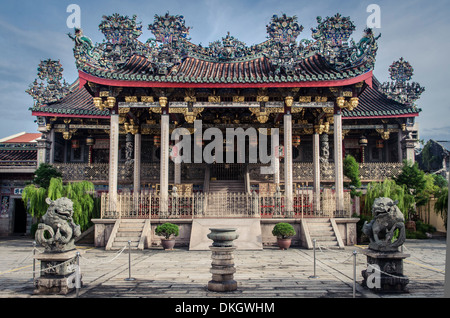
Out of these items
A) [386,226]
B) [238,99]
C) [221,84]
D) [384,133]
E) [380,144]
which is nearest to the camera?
[386,226]

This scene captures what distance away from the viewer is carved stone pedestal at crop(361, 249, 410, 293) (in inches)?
257

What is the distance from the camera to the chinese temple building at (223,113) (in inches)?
549

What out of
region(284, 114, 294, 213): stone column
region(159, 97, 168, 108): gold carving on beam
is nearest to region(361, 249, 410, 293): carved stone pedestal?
region(284, 114, 294, 213): stone column

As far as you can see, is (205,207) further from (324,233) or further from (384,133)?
(384,133)

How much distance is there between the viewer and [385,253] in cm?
670

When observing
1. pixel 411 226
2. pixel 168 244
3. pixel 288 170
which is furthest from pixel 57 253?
pixel 411 226

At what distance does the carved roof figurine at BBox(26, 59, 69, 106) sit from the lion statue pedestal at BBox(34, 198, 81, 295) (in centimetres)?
1415

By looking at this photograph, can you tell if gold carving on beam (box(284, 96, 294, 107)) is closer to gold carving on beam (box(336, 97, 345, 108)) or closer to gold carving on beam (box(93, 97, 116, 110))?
gold carving on beam (box(336, 97, 345, 108))

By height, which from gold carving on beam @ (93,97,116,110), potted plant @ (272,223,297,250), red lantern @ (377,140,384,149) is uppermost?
gold carving on beam @ (93,97,116,110)

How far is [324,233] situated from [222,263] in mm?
7728

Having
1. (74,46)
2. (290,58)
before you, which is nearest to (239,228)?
(290,58)

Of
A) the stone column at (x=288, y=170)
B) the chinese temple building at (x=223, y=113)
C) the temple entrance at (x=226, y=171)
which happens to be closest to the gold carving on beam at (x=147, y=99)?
the chinese temple building at (x=223, y=113)

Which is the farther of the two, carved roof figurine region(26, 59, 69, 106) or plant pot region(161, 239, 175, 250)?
carved roof figurine region(26, 59, 69, 106)

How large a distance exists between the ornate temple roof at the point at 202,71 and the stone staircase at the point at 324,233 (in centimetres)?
565
